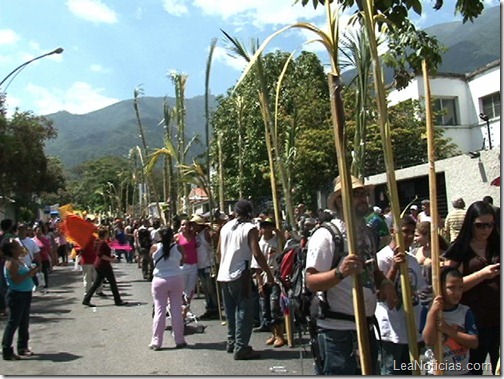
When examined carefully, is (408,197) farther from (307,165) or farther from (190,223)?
(190,223)

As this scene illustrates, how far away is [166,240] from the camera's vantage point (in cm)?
787

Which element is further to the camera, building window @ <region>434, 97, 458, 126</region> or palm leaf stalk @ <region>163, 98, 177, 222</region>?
building window @ <region>434, 97, 458, 126</region>

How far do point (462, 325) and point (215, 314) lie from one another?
21.7 feet

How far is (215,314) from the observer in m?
10.0

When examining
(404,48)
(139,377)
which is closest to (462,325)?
(404,48)

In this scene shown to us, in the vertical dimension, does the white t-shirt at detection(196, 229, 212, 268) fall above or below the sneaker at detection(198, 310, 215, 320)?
above

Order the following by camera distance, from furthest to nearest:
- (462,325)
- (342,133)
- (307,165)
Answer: (307,165), (462,325), (342,133)

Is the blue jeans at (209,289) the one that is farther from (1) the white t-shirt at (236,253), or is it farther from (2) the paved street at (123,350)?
(1) the white t-shirt at (236,253)

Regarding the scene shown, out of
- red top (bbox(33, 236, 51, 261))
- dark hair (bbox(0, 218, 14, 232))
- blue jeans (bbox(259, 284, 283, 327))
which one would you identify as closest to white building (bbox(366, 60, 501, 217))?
red top (bbox(33, 236, 51, 261))

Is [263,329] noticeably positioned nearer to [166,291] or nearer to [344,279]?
[166,291]

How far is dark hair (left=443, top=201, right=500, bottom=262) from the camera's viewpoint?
4152 mm

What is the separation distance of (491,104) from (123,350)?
25.6 meters

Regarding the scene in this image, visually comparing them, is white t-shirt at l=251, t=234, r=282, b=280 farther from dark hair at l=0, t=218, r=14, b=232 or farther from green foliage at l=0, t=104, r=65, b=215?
green foliage at l=0, t=104, r=65, b=215

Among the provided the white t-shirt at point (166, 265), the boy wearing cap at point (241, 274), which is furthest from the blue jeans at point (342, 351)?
the white t-shirt at point (166, 265)
